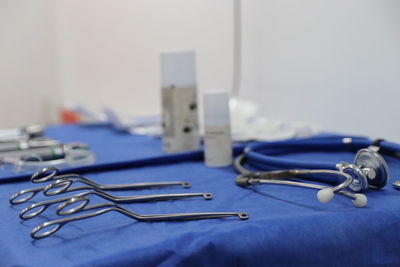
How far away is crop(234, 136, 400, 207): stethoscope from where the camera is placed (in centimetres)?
53

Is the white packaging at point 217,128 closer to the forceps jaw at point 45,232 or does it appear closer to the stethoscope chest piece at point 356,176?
the stethoscope chest piece at point 356,176

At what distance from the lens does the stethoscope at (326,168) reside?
1.75 feet

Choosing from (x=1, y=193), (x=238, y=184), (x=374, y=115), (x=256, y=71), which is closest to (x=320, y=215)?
(x=238, y=184)

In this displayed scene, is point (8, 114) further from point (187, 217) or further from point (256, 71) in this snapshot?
point (187, 217)

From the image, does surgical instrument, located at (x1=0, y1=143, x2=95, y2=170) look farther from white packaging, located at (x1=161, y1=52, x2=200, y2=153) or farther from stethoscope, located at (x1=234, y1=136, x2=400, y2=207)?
stethoscope, located at (x1=234, y1=136, x2=400, y2=207)

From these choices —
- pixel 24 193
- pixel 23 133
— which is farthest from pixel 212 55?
pixel 24 193

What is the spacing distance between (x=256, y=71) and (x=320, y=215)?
1.12 metres

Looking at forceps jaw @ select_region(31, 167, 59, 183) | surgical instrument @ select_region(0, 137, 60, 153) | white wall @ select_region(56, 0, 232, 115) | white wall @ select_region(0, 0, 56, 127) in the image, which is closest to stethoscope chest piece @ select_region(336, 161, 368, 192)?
forceps jaw @ select_region(31, 167, 59, 183)

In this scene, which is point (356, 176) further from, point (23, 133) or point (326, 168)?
point (23, 133)

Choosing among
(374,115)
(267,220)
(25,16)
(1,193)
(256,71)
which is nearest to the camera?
(267,220)

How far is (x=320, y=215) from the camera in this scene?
466mm

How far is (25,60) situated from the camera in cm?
235

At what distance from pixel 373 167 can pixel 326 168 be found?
8cm

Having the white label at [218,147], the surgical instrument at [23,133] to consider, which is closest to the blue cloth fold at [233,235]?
the white label at [218,147]
